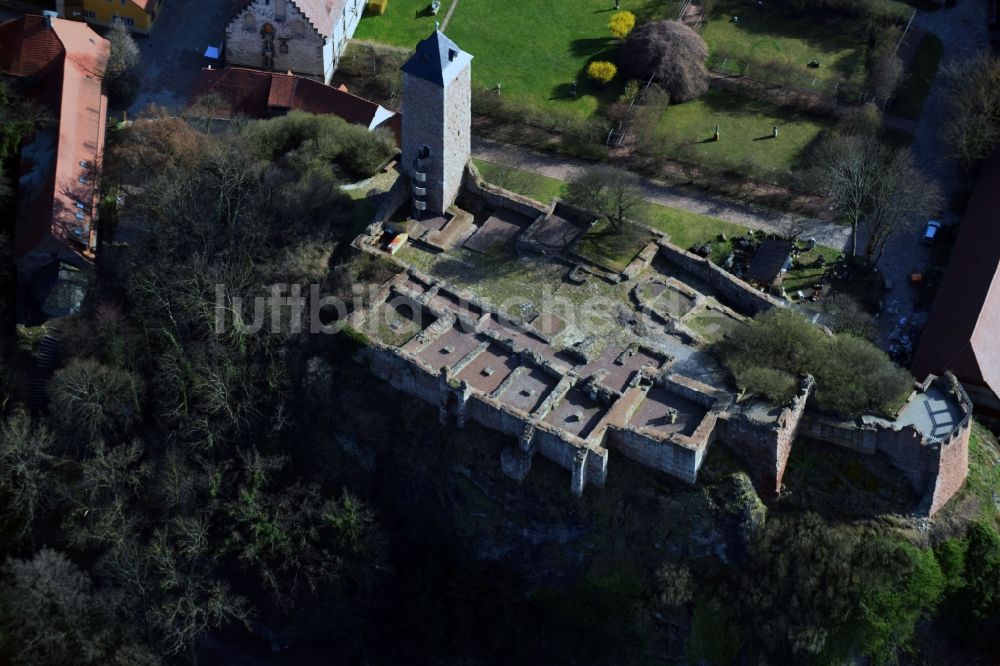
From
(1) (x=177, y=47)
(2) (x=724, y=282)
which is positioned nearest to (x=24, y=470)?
(1) (x=177, y=47)

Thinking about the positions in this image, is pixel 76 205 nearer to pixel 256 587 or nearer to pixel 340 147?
pixel 340 147

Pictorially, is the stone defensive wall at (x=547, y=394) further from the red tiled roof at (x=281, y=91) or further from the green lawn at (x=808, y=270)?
the red tiled roof at (x=281, y=91)

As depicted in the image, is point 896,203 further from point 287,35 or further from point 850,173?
point 287,35

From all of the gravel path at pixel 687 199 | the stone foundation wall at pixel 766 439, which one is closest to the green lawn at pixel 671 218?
the gravel path at pixel 687 199

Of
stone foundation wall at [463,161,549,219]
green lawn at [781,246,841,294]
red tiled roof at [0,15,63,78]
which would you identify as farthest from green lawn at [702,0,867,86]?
red tiled roof at [0,15,63,78]

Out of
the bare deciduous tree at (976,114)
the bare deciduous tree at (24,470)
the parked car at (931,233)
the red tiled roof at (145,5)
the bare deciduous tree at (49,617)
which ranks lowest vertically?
the bare deciduous tree at (49,617)

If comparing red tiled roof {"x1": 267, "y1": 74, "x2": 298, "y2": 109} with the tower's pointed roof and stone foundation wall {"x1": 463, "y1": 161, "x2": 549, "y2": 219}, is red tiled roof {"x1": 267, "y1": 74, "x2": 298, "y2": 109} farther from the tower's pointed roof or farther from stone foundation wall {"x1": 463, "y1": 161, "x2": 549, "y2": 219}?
the tower's pointed roof

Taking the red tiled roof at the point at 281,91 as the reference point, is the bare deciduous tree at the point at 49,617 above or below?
below
